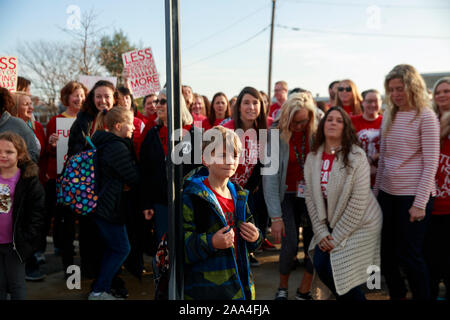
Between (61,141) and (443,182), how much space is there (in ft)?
11.9

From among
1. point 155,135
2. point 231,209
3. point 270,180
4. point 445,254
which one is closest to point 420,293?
point 445,254

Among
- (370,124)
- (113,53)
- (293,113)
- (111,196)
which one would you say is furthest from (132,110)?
(113,53)

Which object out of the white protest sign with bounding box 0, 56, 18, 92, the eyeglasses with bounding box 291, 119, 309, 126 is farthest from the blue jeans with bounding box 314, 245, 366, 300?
the white protest sign with bounding box 0, 56, 18, 92

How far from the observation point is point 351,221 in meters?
2.77

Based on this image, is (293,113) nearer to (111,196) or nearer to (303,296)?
(303,296)

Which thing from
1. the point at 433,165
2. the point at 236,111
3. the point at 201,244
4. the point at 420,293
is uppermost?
the point at 236,111

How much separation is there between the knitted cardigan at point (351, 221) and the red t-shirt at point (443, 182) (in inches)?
21.8

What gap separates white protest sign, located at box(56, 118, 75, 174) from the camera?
3918 millimetres

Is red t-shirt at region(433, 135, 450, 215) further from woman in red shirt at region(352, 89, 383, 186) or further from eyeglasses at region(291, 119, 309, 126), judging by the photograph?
eyeglasses at region(291, 119, 309, 126)

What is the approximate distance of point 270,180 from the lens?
315 cm

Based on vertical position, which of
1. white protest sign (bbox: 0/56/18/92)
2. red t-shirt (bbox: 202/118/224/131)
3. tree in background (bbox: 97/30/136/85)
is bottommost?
red t-shirt (bbox: 202/118/224/131)

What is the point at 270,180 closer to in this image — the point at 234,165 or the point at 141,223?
the point at 234,165

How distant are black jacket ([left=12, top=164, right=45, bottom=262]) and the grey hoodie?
1.39 ft
